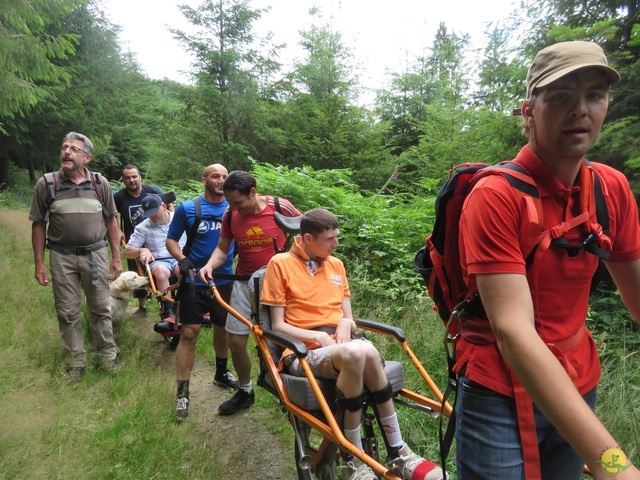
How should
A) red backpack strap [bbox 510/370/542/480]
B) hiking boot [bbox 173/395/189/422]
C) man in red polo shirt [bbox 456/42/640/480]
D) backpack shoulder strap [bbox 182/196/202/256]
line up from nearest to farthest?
man in red polo shirt [bbox 456/42/640/480] → red backpack strap [bbox 510/370/542/480] → hiking boot [bbox 173/395/189/422] → backpack shoulder strap [bbox 182/196/202/256]

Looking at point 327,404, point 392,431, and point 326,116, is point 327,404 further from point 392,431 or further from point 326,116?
point 326,116

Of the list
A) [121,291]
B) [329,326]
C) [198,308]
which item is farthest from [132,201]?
[329,326]

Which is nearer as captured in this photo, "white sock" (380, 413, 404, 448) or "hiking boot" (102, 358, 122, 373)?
"white sock" (380, 413, 404, 448)

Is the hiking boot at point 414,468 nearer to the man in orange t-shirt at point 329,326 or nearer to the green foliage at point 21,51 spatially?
the man in orange t-shirt at point 329,326

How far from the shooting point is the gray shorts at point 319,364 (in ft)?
9.06

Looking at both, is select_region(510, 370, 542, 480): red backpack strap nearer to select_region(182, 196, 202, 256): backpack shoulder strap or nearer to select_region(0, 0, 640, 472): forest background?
select_region(0, 0, 640, 472): forest background

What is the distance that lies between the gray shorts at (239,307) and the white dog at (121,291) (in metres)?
2.15

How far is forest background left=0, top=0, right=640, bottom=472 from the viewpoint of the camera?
5.31 metres

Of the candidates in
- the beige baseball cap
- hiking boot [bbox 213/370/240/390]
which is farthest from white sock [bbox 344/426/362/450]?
hiking boot [bbox 213/370/240/390]

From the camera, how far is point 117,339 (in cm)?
605

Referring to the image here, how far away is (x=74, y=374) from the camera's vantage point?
4.85 meters

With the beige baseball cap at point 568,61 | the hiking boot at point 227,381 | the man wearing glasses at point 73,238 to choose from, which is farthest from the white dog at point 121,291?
the beige baseball cap at point 568,61

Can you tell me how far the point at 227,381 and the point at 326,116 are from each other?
10105 millimetres

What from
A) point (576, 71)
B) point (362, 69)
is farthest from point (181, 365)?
point (362, 69)
